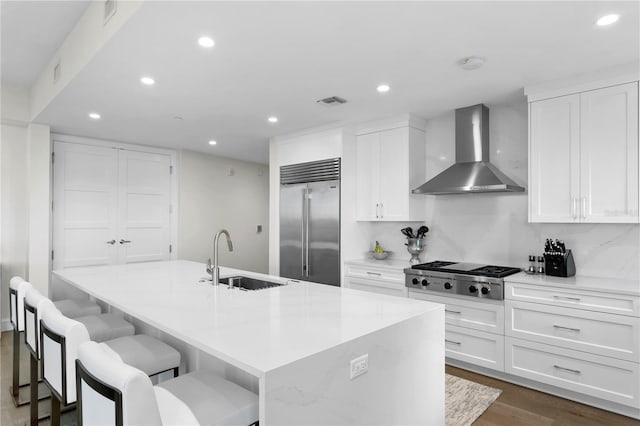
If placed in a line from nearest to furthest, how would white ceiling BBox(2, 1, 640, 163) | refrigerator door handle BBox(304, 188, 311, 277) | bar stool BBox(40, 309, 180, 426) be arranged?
bar stool BBox(40, 309, 180, 426), white ceiling BBox(2, 1, 640, 163), refrigerator door handle BBox(304, 188, 311, 277)

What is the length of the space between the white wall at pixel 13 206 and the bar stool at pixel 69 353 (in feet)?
9.64

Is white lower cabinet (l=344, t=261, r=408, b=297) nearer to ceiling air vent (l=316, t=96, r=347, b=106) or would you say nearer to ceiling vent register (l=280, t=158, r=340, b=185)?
ceiling vent register (l=280, t=158, r=340, b=185)

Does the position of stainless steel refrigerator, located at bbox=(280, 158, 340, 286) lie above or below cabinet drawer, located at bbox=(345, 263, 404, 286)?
above

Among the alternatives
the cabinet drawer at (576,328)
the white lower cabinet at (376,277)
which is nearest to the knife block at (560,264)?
the cabinet drawer at (576,328)

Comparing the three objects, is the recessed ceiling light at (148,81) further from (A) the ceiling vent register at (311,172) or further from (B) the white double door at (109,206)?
(B) the white double door at (109,206)

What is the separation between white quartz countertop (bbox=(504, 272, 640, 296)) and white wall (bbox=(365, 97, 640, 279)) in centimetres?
21

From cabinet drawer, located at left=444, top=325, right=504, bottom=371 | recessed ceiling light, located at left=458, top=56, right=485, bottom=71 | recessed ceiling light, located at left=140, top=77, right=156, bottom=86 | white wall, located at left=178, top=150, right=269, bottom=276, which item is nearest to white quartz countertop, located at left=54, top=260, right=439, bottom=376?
cabinet drawer, located at left=444, top=325, right=504, bottom=371

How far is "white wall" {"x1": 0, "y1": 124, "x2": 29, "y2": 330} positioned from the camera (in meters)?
4.38

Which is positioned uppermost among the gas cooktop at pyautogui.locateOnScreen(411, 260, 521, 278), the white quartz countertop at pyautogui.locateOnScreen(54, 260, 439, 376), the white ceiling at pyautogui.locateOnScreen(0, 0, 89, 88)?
the white ceiling at pyautogui.locateOnScreen(0, 0, 89, 88)

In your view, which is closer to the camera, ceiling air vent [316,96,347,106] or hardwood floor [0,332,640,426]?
hardwood floor [0,332,640,426]

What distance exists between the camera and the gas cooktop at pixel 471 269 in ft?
10.1

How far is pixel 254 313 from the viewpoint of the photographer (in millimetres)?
1828

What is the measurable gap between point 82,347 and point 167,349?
791 millimetres

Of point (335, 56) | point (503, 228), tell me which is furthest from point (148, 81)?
point (503, 228)
